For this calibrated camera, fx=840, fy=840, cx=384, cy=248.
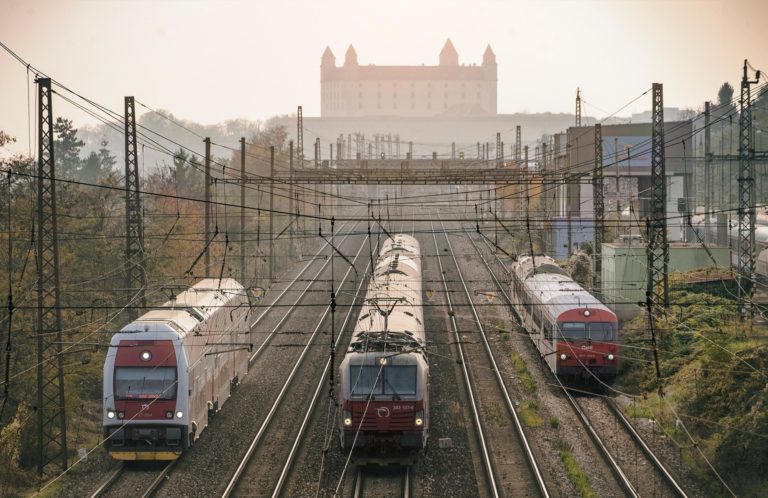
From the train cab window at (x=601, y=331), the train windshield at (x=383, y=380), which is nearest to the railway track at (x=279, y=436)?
the train windshield at (x=383, y=380)

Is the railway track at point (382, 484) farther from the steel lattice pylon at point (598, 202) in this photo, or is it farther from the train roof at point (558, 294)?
the steel lattice pylon at point (598, 202)

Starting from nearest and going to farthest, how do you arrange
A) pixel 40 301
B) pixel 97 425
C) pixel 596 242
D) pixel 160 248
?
pixel 40 301 → pixel 97 425 → pixel 596 242 → pixel 160 248

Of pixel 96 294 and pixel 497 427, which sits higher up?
pixel 96 294

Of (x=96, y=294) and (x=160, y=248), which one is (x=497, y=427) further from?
(x=160, y=248)

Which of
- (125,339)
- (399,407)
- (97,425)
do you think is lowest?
(97,425)

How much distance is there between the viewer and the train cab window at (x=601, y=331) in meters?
25.3

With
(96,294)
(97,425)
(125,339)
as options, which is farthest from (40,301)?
(96,294)

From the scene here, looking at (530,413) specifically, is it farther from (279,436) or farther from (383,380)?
(279,436)

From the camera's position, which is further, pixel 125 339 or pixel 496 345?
pixel 496 345

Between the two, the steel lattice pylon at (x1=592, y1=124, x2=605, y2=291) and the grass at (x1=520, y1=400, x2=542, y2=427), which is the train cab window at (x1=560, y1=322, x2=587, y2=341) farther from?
the steel lattice pylon at (x1=592, y1=124, x2=605, y2=291)

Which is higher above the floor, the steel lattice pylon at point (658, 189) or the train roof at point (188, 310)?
the steel lattice pylon at point (658, 189)

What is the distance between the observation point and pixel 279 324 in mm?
36656

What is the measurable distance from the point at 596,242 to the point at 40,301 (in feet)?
78.6

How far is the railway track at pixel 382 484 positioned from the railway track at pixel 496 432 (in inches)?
70.7
